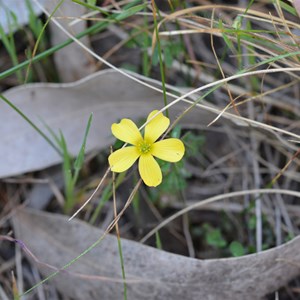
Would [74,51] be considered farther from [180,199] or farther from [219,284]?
[219,284]

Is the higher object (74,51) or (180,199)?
(74,51)

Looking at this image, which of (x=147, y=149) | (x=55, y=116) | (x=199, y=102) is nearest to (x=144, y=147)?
(x=147, y=149)

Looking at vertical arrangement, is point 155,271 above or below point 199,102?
below

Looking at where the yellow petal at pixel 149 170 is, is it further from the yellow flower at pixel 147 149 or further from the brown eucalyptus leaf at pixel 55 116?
the brown eucalyptus leaf at pixel 55 116

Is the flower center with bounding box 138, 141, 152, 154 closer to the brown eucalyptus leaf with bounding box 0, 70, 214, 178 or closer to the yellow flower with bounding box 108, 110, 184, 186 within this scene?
the yellow flower with bounding box 108, 110, 184, 186

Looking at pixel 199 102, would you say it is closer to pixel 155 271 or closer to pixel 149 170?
pixel 149 170

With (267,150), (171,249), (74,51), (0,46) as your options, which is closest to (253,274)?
(171,249)

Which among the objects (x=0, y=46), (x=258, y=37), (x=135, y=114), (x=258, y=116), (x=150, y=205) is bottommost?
(x=150, y=205)
